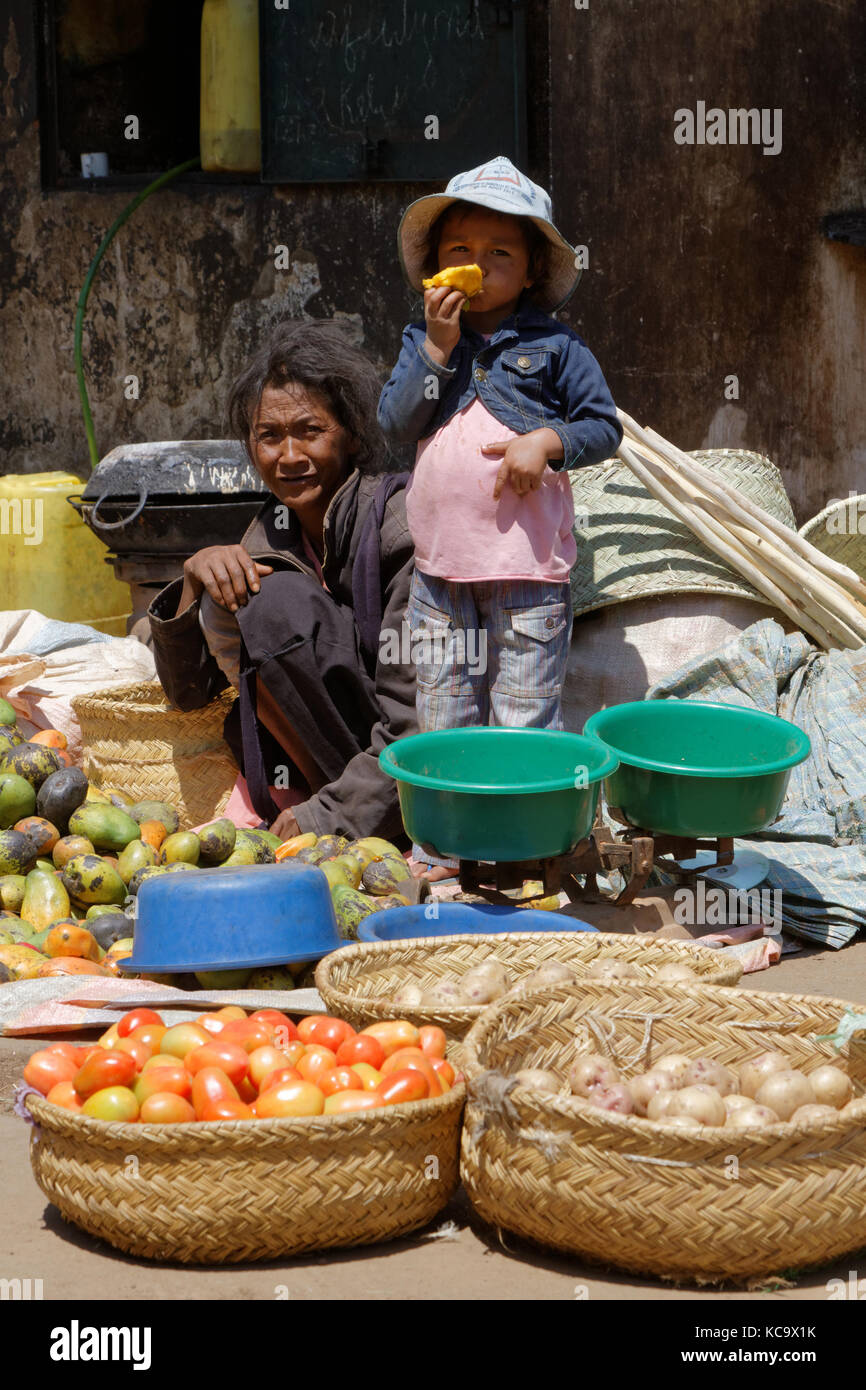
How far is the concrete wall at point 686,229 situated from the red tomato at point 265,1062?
409 cm

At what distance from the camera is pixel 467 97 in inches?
245

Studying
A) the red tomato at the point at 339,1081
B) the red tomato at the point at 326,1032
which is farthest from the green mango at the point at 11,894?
the red tomato at the point at 339,1081

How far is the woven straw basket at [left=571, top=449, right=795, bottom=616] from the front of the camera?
15.6ft

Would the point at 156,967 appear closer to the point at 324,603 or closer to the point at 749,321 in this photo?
the point at 324,603

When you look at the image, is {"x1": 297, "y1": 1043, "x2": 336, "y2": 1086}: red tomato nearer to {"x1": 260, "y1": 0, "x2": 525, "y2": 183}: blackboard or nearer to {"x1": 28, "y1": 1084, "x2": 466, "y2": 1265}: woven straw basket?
{"x1": 28, "y1": 1084, "x2": 466, "y2": 1265}: woven straw basket

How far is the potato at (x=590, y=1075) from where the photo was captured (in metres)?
2.34

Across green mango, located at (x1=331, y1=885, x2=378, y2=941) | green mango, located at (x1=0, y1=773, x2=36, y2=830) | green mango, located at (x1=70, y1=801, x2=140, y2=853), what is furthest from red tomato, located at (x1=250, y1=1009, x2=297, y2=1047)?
green mango, located at (x1=0, y1=773, x2=36, y2=830)

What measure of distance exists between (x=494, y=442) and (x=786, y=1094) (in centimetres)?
212

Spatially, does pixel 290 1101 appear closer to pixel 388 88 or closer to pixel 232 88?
pixel 388 88

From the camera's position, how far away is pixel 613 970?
9.06 ft

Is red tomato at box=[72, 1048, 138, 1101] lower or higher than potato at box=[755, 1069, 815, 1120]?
higher

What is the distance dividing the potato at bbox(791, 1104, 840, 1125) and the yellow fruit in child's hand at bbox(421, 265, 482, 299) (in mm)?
2295

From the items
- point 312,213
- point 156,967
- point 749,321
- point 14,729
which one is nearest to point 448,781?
point 156,967

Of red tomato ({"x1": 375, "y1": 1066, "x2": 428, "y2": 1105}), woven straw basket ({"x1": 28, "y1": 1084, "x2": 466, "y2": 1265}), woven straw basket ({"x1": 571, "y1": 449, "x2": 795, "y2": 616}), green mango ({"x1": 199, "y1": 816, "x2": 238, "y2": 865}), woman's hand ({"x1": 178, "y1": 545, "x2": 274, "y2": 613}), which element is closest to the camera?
woven straw basket ({"x1": 28, "y1": 1084, "x2": 466, "y2": 1265})
